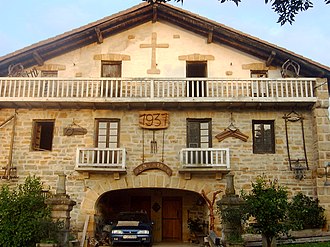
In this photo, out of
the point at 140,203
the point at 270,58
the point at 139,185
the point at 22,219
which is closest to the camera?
the point at 22,219

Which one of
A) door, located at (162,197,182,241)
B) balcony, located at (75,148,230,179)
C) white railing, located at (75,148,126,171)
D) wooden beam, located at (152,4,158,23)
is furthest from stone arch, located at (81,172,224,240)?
wooden beam, located at (152,4,158,23)

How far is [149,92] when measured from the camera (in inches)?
624

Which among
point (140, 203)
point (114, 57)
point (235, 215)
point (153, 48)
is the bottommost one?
point (235, 215)

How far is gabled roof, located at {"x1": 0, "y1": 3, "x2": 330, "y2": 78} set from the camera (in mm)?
16438

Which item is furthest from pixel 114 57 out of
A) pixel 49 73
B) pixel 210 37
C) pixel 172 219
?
pixel 172 219

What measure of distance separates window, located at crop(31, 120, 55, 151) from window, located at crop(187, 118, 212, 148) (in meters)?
5.50

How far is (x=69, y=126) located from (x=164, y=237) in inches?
252

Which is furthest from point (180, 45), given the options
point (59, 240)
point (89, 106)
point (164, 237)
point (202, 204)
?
point (59, 240)

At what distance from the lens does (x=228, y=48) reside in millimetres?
17203

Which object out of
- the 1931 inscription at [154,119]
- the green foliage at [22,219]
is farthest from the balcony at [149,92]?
the green foliage at [22,219]

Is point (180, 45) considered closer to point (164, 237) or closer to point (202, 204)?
point (202, 204)

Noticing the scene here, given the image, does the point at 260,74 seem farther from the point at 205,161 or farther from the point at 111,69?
the point at 111,69

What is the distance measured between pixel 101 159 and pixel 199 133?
397cm

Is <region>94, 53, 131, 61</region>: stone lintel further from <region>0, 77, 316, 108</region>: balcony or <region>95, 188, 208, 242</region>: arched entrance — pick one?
<region>95, 188, 208, 242</region>: arched entrance
